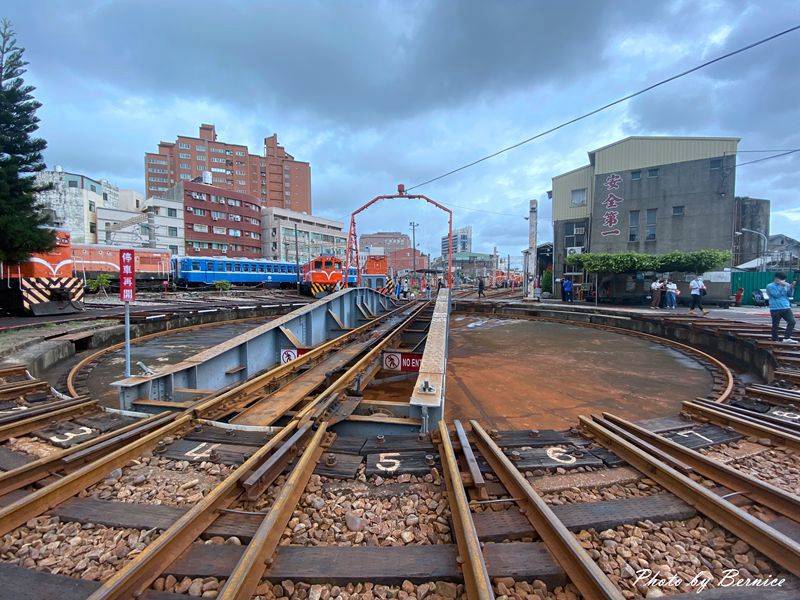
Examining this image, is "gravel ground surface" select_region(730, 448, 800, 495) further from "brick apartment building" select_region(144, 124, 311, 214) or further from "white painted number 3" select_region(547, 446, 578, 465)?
"brick apartment building" select_region(144, 124, 311, 214)

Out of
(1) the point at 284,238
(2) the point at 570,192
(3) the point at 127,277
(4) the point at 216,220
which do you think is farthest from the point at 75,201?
(2) the point at 570,192

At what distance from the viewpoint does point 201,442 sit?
335 centimetres

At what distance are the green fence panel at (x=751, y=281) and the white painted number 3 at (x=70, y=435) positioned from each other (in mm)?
25224

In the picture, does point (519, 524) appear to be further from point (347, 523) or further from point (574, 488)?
point (347, 523)

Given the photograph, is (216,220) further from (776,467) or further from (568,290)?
(776,467)

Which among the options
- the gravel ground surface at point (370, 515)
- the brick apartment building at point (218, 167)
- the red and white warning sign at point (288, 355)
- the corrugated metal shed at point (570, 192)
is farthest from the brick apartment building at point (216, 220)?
the gravel ground surface at point (370, 515)

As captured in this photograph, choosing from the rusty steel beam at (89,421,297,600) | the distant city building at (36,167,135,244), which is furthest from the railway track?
the distant city building at (36,167,135,244)

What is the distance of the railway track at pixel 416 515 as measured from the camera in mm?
1817

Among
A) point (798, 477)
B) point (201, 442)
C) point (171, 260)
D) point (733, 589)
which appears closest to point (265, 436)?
point (201, 442)

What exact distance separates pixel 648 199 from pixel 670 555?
81.0 ft

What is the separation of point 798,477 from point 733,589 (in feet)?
6.14

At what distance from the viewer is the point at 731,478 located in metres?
2.66

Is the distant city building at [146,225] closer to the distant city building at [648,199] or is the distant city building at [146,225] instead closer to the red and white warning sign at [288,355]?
the red and white warning sign at [288,355]

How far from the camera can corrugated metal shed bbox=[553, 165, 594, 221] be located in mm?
23578
